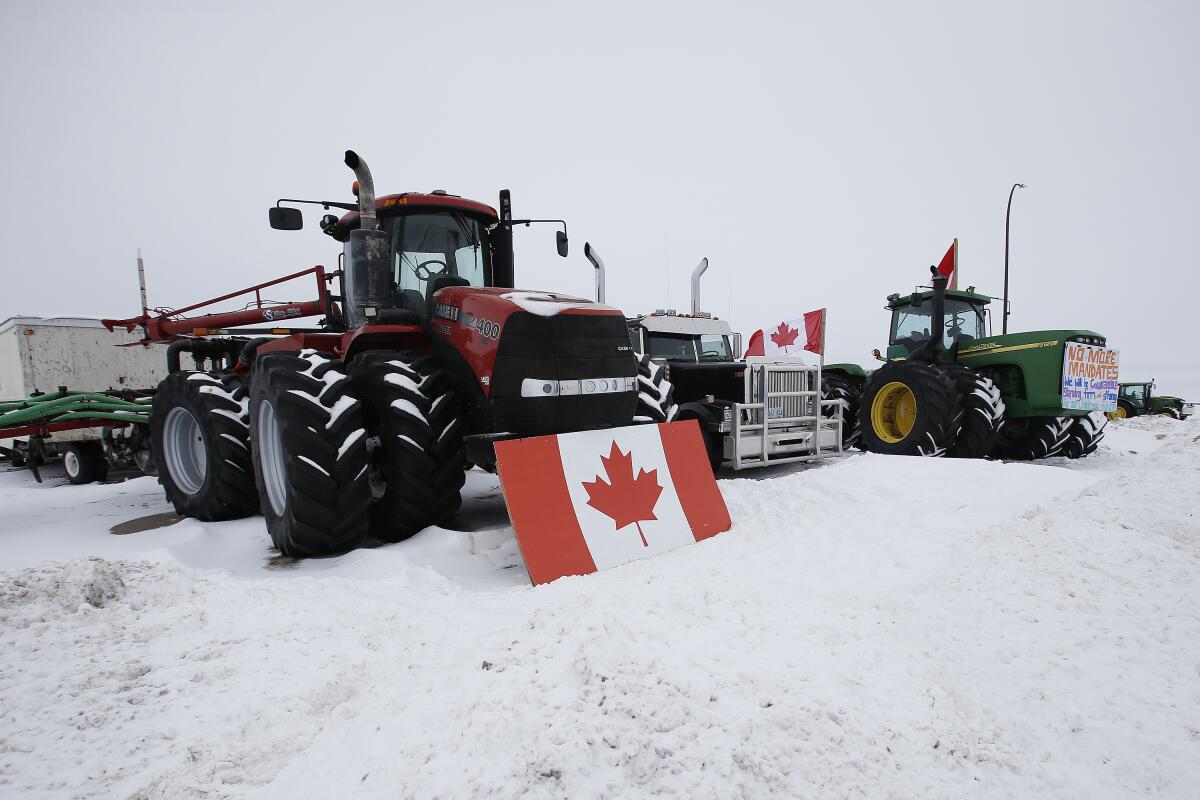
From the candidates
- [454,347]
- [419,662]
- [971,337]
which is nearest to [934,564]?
[419,662]

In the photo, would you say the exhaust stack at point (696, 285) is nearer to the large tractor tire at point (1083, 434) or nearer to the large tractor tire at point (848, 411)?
the large tractor tire at point (848, 411)

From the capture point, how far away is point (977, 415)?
24.8 ft

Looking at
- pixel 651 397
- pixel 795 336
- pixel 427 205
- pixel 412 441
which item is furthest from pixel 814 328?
pixel 412 441

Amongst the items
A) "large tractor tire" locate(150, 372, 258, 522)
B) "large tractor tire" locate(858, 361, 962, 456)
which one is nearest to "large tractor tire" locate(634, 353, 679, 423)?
"large tractor tire" locate(150, 372, 258, 522)


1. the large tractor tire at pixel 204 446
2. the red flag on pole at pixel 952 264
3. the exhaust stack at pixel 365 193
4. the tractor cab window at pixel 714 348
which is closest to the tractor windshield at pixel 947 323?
the red flag on pole at pixel 952 264

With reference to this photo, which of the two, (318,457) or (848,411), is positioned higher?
(318,457)

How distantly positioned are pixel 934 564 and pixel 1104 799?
1643 mm

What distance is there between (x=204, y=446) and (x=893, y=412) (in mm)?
8384

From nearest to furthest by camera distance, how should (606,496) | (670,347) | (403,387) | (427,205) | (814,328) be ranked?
1. (606,496)
2. (403,387)
3. (427,205)
4. (670,347)
5. (814,328)

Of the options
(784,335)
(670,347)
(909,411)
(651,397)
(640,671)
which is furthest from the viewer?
(784,335)

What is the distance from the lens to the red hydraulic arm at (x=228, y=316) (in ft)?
25.0

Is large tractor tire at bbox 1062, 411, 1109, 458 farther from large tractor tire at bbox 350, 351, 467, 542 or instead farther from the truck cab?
large tractor tire at bbox 350, 351, 467, 542

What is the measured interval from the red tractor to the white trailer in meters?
6.88

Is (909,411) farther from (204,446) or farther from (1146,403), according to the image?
(1146,403)
